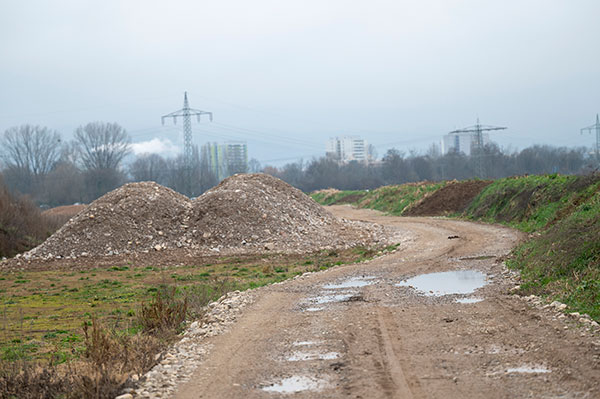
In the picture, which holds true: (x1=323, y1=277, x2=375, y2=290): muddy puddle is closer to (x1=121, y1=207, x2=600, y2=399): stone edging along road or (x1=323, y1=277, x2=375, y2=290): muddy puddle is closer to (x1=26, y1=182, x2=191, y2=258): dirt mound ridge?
(x1=121, y1=207, x2=600, y2=399): stone edging along road

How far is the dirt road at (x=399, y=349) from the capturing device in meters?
6.52

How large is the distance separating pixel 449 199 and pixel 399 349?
3735cm

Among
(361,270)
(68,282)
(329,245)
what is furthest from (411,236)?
(68,282)

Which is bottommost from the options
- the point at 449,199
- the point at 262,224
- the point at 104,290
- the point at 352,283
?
the point at 104,290

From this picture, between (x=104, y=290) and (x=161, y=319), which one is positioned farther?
(x=104, y=290)

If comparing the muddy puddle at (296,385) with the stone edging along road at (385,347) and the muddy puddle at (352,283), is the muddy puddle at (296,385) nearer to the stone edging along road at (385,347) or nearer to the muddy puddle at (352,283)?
the stone edging along road at (385,347)

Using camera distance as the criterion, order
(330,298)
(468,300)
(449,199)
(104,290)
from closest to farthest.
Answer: (468,300) → (330,298) → (104,290) → (449,199)

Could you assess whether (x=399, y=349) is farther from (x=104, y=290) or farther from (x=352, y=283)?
(x=104, y=290)

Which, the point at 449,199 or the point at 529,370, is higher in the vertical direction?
the point at 449,199

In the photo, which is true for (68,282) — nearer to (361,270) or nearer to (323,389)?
(361,270)

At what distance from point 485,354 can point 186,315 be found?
585 centimetres

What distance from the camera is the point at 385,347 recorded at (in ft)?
27.2

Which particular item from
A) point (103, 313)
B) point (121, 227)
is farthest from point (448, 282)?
point (121, 227)

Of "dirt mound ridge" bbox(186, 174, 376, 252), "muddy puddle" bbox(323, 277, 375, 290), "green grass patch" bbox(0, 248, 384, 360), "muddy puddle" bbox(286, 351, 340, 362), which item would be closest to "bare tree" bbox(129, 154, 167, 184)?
"dirt mound ridge" bbox(186, 174, 376, 252)
